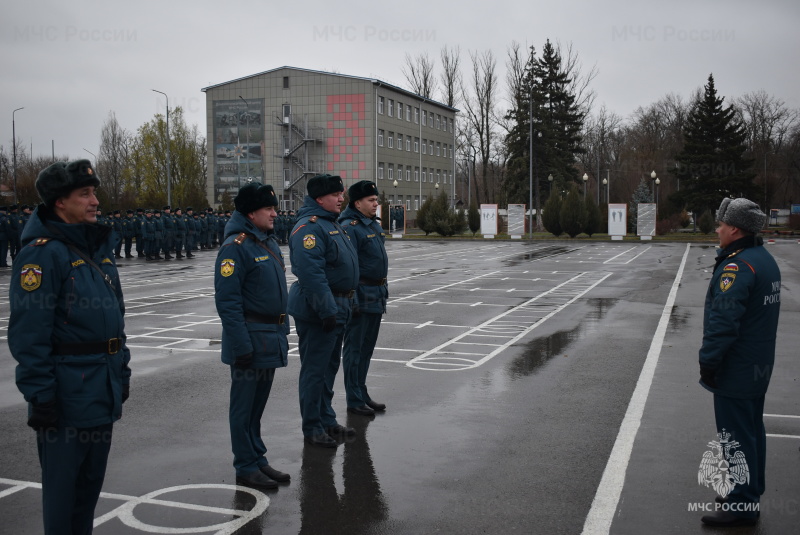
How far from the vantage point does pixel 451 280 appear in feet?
73.6

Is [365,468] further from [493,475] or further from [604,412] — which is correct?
Result: [604,412]

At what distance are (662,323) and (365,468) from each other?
30.6ft

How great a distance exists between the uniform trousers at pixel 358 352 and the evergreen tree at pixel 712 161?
2398 inches

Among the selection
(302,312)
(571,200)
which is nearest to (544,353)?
(302,312)

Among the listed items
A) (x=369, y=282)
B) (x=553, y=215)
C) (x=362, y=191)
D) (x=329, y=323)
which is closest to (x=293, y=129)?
(x=553, y=215)

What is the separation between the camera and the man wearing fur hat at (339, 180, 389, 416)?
7602mm

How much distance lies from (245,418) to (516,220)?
49.3 meters

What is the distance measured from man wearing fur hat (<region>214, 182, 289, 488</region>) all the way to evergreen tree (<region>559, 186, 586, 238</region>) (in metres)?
48.9

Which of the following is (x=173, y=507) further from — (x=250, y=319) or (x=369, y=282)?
(x=369, y=282)

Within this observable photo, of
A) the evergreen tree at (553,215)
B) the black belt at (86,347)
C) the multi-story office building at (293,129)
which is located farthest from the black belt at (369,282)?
the multi-story office building at (293,129)

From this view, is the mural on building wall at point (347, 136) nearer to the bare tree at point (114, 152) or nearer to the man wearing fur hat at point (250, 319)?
the bare tree at point (114, 152)

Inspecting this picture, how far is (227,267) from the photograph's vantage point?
5609mm

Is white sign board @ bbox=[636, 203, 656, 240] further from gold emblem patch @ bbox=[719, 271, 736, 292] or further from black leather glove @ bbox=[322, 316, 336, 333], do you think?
gold emblem patch @ bbox=[719, 271, 736, 292]

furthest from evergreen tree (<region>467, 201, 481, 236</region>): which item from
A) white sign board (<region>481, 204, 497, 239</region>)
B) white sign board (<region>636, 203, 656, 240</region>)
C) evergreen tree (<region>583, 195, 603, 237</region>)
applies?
white sign board (<region>636, 203, 656, 240</region>)
